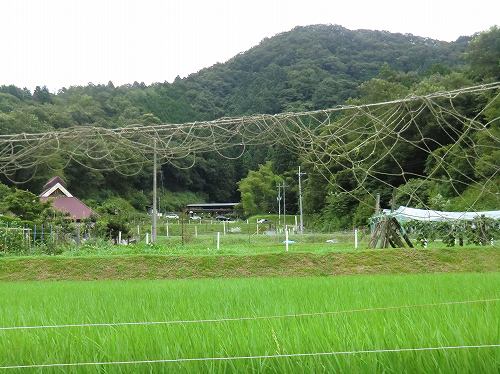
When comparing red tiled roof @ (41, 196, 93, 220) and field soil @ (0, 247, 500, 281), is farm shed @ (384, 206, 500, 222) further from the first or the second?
red tiled roof @ (41, 196, 93, 220)

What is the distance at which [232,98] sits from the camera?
31.4 meters

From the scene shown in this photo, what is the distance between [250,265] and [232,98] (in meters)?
21.3

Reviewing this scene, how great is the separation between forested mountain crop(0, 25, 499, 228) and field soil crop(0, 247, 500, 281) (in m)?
7.22

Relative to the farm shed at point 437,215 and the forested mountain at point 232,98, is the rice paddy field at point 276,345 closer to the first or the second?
the farm shed at point 437,215

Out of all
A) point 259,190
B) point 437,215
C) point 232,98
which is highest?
point 232,98

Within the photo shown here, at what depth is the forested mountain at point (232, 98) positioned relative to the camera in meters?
A: 25.9

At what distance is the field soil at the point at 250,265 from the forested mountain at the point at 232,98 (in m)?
7.22

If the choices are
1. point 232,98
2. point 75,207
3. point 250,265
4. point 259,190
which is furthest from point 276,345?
point 259,190

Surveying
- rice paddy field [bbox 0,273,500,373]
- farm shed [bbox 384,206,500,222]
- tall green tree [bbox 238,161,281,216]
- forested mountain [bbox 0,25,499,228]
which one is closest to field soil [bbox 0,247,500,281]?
farm shed [bbox 384,206,500,222]

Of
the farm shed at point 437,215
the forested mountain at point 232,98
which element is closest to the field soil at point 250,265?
the farm shed at point 437,215

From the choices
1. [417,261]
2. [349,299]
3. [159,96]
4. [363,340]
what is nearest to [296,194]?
[159,96]

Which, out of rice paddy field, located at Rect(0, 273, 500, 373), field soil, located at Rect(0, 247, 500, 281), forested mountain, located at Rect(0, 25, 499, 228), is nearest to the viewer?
rice paddy field, located at Rect(0, 273, 500, 373)

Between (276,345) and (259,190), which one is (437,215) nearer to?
(276,345)

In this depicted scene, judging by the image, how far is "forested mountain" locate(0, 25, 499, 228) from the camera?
84.9ft
